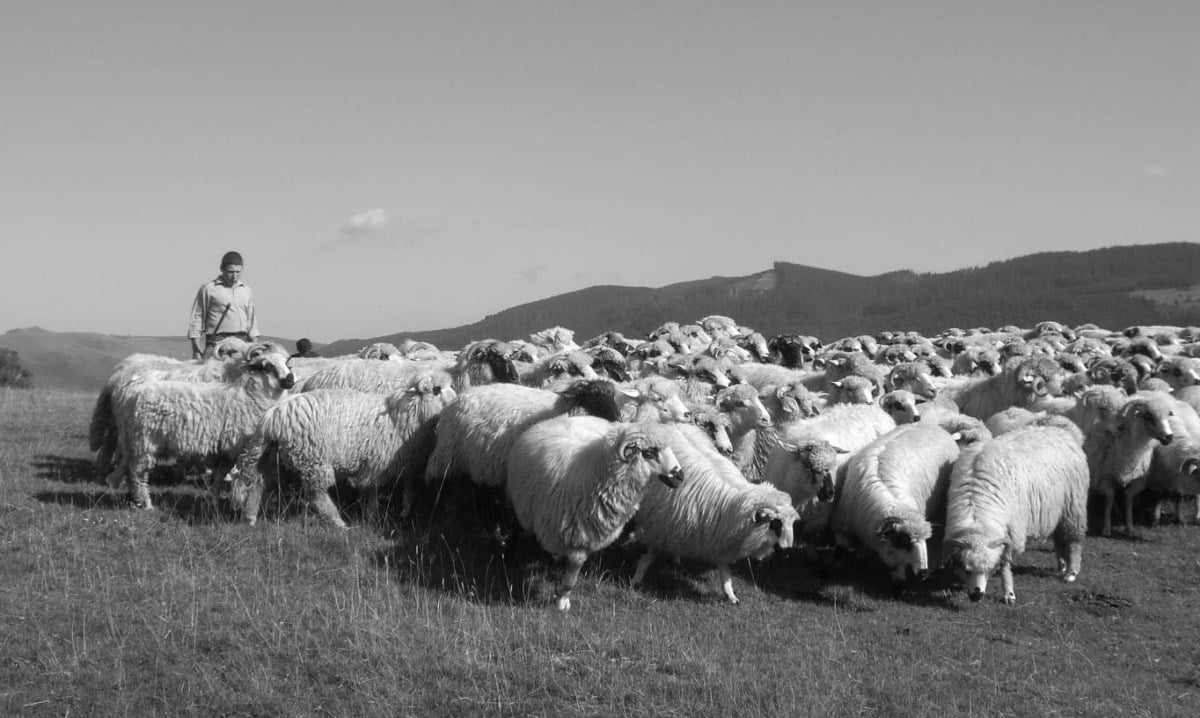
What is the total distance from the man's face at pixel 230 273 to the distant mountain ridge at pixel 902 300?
43509mm

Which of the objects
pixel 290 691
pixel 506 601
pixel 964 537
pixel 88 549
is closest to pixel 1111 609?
pixel 964 537

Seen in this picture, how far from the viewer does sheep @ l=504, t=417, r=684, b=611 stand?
26.3ft

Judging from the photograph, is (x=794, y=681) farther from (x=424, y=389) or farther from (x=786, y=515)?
(x=424, y=389)

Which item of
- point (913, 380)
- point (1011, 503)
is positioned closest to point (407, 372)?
point (1011, 503)

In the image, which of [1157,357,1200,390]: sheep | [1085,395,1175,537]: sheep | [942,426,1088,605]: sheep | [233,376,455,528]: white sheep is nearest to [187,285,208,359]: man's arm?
[233,376,455,528]: white sheep

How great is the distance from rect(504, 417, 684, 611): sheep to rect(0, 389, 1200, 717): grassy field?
54 centimetres

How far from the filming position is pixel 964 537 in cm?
916

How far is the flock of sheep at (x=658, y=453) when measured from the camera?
8641 mm

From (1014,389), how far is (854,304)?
68.3m

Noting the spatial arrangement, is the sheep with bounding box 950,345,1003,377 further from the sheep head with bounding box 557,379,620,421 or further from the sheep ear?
the sheep head with bounding box 557,379,620,421

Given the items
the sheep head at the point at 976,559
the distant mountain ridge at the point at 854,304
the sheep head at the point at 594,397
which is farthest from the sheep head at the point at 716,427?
the distant mountain ridge at the point at 854,304

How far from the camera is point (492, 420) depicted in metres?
9.96

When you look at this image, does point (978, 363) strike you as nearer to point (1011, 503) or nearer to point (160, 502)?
point (1011, 503)

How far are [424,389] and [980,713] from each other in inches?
258
